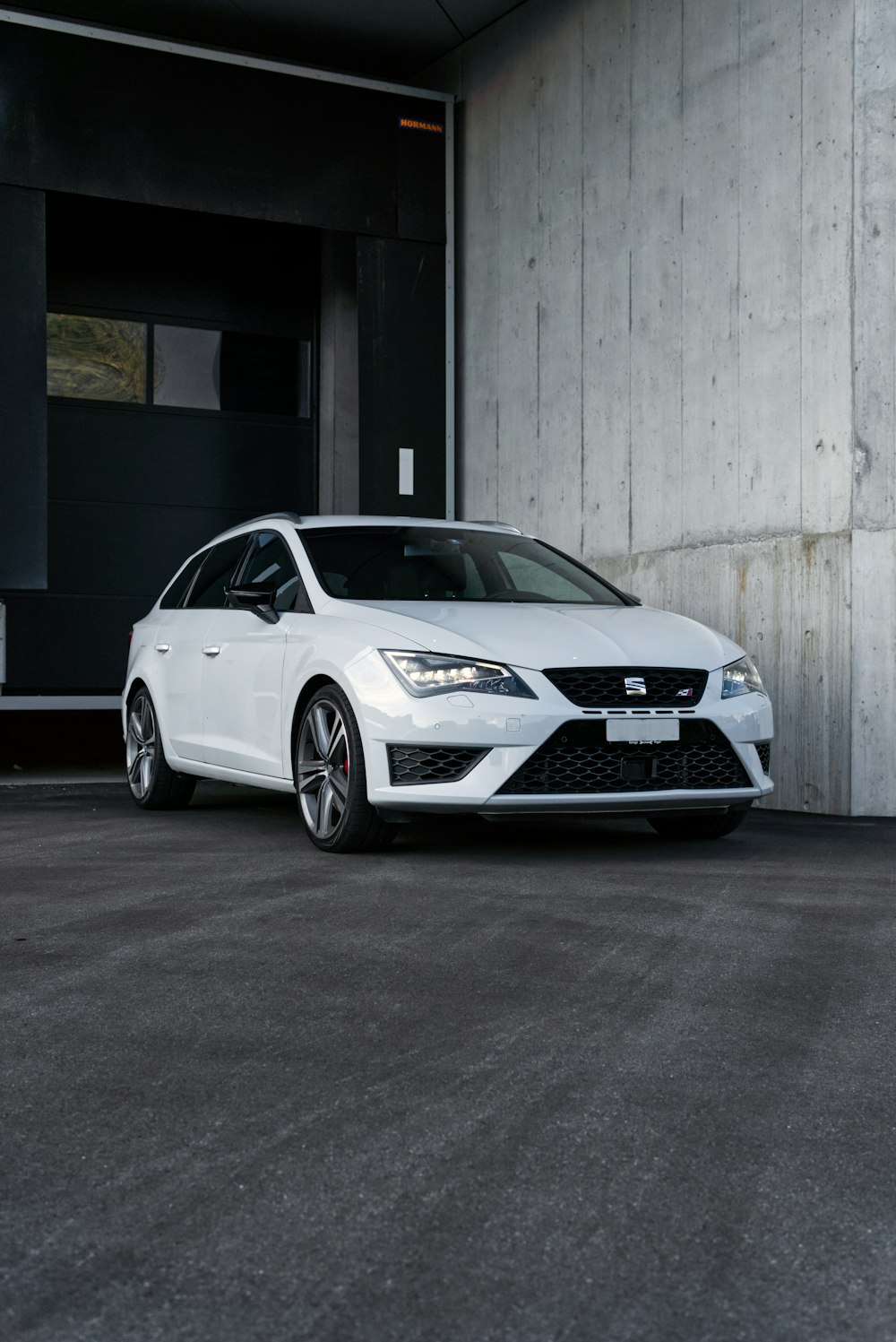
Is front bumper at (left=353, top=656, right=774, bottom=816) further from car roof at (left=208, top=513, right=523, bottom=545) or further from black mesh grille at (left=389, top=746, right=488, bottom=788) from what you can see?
car roof at (left=208, top=513, right=523, bottom=545)

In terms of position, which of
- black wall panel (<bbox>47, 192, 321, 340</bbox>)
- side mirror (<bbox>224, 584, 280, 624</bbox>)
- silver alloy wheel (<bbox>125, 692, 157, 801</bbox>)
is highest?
black wall panel (<bbox>47, 192, 321, 340</bbox>)

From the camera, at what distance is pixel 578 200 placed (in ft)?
43.2

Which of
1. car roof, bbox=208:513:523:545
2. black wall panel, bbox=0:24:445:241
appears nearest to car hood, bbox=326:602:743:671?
car roof, bbox=208:513:523:545

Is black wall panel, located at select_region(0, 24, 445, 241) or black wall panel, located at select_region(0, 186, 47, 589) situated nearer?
black wall panel, located at select_region(0, 186, 47, 589)

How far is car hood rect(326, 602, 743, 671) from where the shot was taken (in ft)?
22.2

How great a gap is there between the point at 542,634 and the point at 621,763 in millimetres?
645

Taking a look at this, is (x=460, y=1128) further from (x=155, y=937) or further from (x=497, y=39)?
(x=497, y=39)

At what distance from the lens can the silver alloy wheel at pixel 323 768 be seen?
23.0 ft

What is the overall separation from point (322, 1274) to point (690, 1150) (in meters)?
0.83

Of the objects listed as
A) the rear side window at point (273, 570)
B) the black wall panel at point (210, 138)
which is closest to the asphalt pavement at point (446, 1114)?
the rear side window at point (273, 570)

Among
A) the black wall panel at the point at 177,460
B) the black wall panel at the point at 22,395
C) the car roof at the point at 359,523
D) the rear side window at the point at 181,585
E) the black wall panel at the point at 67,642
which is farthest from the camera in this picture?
the black wall panel at the point at 177,460

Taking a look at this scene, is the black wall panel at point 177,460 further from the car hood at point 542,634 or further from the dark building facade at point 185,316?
the car hood at point 542,634

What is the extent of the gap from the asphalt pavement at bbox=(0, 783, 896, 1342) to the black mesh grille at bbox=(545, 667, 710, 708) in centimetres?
102

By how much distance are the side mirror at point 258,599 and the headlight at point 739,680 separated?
2127 millimetres
